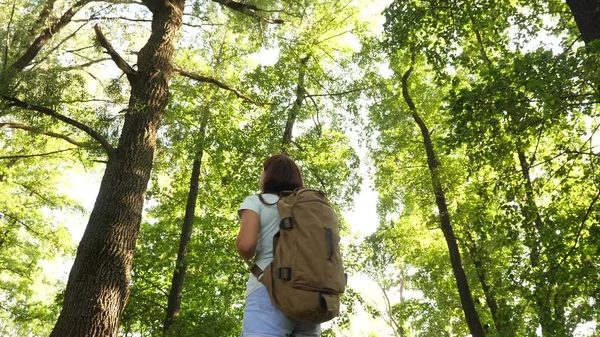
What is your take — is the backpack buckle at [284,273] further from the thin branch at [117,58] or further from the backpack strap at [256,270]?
the thin branch at [117,58]

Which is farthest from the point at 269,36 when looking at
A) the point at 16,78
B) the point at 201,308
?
the point at 201,308

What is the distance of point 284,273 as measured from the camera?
200cm

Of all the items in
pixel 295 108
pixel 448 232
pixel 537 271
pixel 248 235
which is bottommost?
pixel 248 235

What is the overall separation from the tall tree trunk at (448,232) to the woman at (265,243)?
10732mm

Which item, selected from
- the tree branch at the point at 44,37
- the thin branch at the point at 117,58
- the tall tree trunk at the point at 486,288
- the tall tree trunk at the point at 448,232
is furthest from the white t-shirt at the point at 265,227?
the tall tree trunk at the point at 448,232

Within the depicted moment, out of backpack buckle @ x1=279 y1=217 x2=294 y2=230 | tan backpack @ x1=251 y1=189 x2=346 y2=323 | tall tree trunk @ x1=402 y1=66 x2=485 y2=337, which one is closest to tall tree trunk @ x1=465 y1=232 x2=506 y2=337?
tall tree trunk @ x1=402 y1=66 x2=485 y2=337

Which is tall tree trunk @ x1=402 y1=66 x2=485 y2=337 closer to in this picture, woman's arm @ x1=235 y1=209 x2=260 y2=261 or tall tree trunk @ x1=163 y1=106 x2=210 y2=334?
tall tree trunk @ x1=163 y1=106 x2=210 y2=334

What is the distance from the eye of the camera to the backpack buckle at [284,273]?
1991 millimetres

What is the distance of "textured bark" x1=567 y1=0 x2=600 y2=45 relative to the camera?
5145 mm

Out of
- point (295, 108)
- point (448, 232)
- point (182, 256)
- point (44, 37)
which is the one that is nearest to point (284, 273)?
point (182, 256)

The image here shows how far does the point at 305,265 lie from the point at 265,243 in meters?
0.34

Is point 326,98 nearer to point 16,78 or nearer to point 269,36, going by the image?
point 269,36

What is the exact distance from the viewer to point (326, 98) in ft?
49.0

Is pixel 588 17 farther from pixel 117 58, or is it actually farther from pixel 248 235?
pixel 117 58
